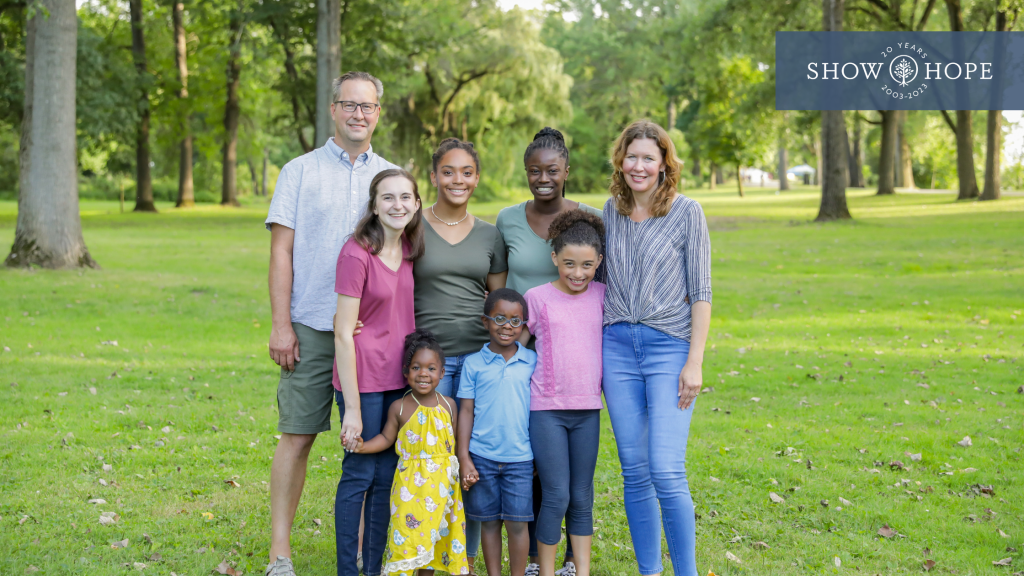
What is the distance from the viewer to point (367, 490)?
390cm

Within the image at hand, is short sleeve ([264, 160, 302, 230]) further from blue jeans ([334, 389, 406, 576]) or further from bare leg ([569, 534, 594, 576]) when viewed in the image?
bare leg ([569, 534, 594, 576])

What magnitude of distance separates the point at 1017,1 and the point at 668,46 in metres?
11.4

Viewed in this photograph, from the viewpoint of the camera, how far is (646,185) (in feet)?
12.4

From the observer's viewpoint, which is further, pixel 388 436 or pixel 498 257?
pixel 498 257

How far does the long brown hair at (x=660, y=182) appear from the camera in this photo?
3.78 meters

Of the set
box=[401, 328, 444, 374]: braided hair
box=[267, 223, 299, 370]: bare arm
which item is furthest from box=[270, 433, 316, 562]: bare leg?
box=[401, 328, 444, 374]: braided hair

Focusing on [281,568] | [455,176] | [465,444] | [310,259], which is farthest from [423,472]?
[455,176]

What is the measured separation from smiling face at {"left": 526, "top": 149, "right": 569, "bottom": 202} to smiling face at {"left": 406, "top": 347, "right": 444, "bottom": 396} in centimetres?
98

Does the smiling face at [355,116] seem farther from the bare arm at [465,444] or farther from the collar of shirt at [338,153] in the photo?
the bare arm at [465,444]

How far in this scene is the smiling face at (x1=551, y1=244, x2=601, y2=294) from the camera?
3738mm

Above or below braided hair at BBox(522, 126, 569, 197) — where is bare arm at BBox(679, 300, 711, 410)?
below

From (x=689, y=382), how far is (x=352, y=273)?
1552 mm

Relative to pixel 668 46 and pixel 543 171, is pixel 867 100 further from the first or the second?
pixel 543 171

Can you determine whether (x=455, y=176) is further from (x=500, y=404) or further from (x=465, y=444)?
(x=465, y=444)
